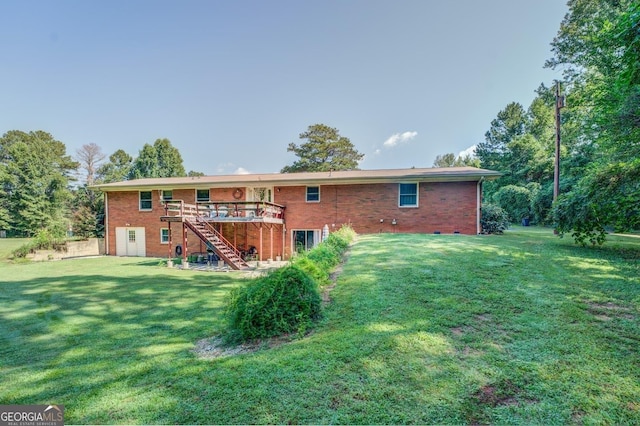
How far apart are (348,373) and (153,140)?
152ft

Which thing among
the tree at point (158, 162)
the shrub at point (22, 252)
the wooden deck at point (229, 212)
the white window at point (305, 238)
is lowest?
the shrub at point (22, 252)

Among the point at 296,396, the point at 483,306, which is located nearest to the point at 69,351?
the point at 296,396

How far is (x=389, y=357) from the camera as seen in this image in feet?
9.27

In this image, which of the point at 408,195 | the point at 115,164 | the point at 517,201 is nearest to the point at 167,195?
the point at 408,195

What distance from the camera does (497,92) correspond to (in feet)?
55.5

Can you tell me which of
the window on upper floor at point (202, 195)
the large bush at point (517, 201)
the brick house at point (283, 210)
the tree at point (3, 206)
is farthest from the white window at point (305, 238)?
the tree at point (3, 206)

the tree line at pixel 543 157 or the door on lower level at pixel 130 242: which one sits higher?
the tree line at pixel 543 157

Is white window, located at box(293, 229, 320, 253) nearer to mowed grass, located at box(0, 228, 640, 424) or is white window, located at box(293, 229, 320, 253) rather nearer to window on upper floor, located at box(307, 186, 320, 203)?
window on upper floor, located at box(307, 186, 320, 203)

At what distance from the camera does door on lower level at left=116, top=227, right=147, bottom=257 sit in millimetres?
18234

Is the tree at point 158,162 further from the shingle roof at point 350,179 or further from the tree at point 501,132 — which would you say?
the tree at point 501,132

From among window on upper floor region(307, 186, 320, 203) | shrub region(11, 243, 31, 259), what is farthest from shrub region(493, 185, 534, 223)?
shrub region(11, 243, 31, 259)

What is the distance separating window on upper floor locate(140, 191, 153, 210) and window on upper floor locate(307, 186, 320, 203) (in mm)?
10603

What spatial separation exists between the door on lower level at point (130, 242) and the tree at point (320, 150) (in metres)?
22.6

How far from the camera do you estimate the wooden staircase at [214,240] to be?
1354 centimetres
